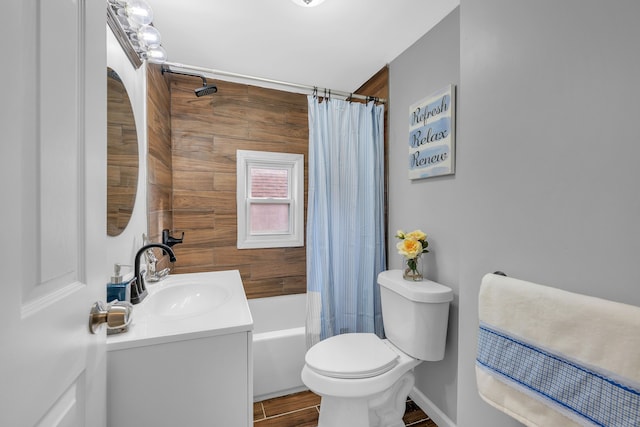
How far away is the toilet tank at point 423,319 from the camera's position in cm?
145

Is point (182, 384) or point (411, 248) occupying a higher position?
point (411, 248)

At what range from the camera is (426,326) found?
57.4 inches

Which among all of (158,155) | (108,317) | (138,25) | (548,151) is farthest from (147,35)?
(548,151)

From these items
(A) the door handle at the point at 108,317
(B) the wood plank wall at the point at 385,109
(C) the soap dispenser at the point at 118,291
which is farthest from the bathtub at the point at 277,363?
(A) the door handle at the point at 108,317

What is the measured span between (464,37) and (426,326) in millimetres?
1351

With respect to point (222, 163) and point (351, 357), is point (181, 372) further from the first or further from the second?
point (222, 163)

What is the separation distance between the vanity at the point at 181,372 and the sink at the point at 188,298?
0.37 meters

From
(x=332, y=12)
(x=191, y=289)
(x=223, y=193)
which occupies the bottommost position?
(x=191, y=289)

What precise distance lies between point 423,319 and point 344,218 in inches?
33.2

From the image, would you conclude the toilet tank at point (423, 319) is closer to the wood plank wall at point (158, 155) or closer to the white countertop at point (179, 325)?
the white countertop at point (179, 325)

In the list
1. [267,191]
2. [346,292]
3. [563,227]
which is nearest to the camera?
[563,227]

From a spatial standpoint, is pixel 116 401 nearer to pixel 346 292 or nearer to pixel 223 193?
pixel 346 292

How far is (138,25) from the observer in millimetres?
1293

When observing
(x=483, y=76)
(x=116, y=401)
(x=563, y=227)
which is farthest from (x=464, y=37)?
(x=116, y=401)
